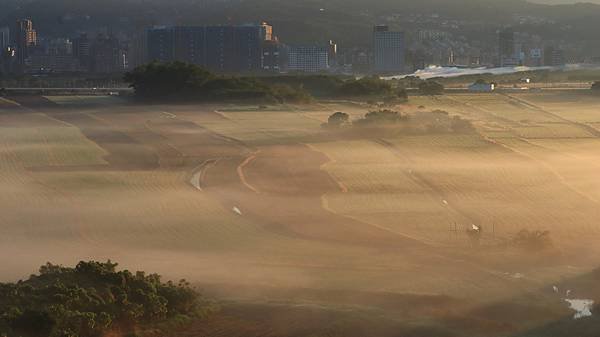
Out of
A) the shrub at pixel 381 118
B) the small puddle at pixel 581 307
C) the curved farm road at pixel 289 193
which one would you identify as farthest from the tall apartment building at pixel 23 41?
the small puddle at pixel 581 307

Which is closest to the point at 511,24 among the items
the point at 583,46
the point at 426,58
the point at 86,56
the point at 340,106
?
the point at 583,46

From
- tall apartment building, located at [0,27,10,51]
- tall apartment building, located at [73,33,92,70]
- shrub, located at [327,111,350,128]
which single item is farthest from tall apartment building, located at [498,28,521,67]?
shrub, located at [327,111,350,128]

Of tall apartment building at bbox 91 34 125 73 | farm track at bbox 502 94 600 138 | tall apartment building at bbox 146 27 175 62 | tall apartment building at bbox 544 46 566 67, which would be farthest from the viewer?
tall apartment building at bbox 544 46 566 67

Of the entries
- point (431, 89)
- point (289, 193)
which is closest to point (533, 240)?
point (289, 193)

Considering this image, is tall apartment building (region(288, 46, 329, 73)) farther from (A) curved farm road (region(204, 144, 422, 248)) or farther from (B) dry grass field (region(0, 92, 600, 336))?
(A) curved farm road (region(204, 144, 422, 248))

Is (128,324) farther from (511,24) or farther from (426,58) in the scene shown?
(511,24)

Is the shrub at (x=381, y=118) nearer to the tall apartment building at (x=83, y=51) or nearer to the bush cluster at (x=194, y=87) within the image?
the bush cluster at (x=194, y=87)
